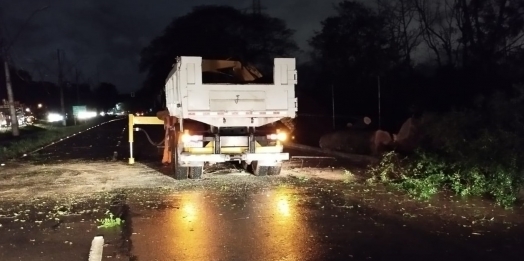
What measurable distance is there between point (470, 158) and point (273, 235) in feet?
17.2

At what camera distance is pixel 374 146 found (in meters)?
18.8

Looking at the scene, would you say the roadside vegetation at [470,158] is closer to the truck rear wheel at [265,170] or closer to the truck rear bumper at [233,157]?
the truck rear bumper at [233,157]

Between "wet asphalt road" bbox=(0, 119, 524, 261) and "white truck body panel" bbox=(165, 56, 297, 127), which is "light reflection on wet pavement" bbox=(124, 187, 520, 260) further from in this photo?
"white truck body panel" bbox=(165, 56, 297, 127)

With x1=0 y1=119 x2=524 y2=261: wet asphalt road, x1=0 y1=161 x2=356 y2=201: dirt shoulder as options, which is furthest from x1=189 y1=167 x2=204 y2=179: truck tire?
x1=0 y1=119 x2=524 y2=261: wet asphalt road

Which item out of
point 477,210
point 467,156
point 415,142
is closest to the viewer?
point 477,210

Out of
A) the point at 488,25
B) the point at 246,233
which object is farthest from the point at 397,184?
the point at 488,25

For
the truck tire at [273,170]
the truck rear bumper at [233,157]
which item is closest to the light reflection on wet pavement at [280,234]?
the truck rear bumper at [233,157]

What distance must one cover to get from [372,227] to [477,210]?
2.36m

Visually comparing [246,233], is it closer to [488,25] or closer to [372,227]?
[372,227]

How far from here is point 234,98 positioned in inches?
524

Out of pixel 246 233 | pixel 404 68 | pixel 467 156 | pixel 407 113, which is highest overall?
pixel 404 68

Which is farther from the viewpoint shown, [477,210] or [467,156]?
[467,156]

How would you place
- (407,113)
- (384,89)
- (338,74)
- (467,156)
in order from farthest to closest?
(338,74), (384,89), (407,113), (467,156)

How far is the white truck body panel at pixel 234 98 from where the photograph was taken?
1308 cm
